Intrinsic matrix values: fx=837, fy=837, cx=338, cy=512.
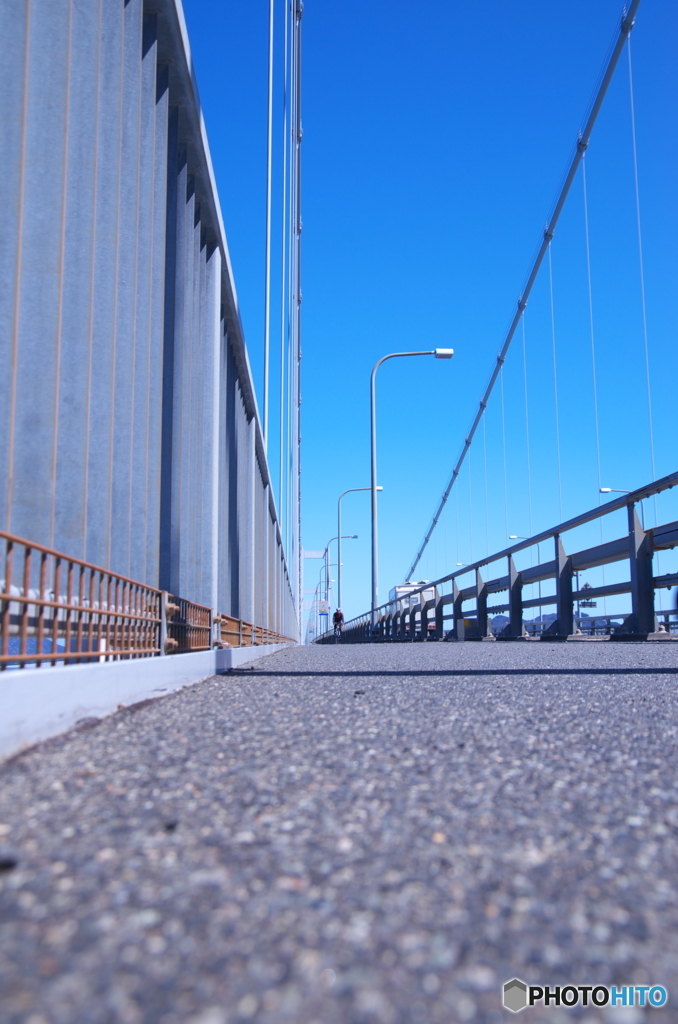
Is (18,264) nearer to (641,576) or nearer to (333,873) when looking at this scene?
(333,873)

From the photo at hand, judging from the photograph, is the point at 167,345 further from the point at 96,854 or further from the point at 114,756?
the point at 96,854

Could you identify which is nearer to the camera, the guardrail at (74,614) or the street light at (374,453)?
the guardrail at (74,614)

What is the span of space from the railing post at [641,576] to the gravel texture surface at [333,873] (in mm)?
4779

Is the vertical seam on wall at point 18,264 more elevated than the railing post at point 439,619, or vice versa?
the vertical seam on wall at point 18,264

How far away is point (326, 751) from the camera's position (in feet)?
7.21

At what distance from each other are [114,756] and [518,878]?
1.16m

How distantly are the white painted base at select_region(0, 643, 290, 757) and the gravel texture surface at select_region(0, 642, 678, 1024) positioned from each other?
0.08 metres

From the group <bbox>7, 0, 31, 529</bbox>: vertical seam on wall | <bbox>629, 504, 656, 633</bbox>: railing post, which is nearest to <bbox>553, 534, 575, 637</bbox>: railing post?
<bbox>629, 504, 656, 633</bbox>: railing post

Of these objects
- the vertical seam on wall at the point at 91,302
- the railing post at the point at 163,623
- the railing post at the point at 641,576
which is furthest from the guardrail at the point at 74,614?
the railing post at the point at 641,576

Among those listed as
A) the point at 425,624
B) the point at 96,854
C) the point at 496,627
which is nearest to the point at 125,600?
the point at 96,854

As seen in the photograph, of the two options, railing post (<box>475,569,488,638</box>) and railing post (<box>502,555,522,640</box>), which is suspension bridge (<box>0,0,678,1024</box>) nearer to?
railing post (<box>502,555,522,640</box>)

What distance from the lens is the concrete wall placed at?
10.4 ft

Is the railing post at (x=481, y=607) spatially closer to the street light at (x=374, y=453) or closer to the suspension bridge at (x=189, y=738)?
the suspension bridge at (x=189, y=738)

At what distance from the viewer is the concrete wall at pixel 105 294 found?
125 inches
